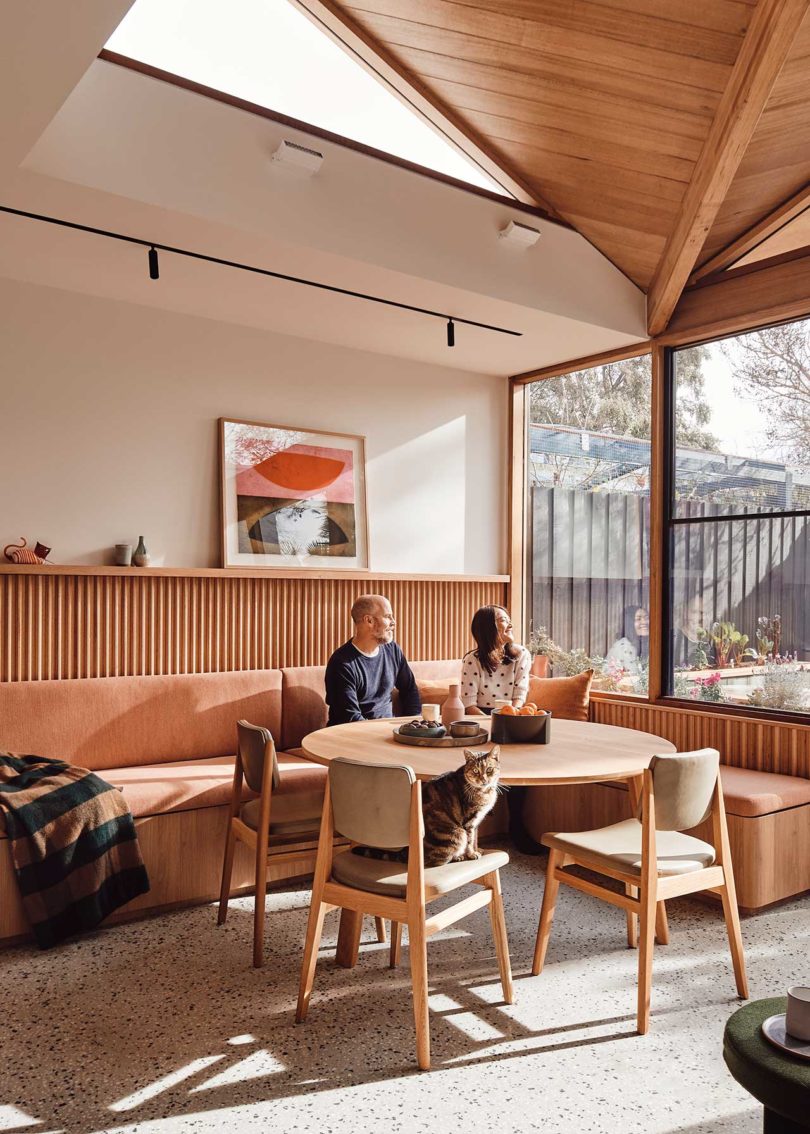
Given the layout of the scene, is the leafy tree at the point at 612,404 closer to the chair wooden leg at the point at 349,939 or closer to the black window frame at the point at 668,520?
the black window frame at the point at 668,520

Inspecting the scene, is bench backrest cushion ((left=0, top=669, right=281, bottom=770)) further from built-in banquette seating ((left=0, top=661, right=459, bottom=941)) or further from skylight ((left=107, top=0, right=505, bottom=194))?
skylight ((left=107, top=0, right=505, bottom=194))

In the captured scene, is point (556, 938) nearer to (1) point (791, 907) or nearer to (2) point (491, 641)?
(1) point (791, 907)

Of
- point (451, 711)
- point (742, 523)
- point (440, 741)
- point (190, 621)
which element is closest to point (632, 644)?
point (742, 523)

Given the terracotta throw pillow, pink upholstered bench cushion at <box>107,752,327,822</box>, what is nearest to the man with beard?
pink upholstered bench cushion at <box>107,752,327,822</box>

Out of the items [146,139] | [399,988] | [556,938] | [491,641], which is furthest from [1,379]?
[556,938]

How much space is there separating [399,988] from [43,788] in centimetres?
165

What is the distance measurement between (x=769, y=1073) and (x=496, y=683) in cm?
303

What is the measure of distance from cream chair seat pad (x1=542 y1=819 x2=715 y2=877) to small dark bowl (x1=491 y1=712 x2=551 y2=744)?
43 centimetres

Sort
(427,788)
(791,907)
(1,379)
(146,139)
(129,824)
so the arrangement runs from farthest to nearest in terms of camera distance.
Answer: (1,379) → (791,907) → (129,824) → (146,139) → (427,788)

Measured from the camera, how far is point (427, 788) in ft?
9.59

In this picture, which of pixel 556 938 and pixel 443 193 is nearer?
pixel 556 938

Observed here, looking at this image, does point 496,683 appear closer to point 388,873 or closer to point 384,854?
point 384,854

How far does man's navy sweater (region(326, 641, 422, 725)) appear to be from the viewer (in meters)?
4.38

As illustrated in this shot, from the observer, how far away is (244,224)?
3.67 meters
